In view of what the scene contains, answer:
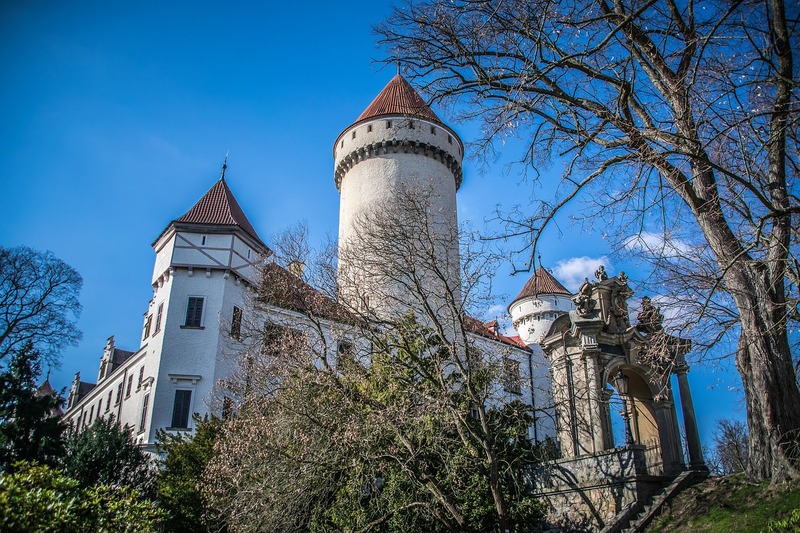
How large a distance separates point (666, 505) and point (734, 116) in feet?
30.2

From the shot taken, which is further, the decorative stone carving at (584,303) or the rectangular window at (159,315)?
the rectangular window at (159,315)

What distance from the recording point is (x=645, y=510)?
1334 centimetres

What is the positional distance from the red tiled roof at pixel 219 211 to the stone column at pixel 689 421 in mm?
19209

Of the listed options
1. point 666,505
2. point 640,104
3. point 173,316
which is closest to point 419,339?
point 666,505

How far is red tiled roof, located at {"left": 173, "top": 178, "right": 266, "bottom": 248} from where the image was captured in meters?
27.9

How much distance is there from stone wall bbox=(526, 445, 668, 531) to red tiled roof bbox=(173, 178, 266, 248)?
59.8 ft

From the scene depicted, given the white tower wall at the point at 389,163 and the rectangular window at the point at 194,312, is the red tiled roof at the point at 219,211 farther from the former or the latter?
the white tower wall at the point at 389,163

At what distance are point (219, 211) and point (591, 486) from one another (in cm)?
2094

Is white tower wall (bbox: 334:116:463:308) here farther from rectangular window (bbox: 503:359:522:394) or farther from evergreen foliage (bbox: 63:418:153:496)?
rectangular window (bbox: 503:359:522:394)

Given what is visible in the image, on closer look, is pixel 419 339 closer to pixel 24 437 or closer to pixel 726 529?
pixel 726 529

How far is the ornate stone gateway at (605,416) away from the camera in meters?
14.2

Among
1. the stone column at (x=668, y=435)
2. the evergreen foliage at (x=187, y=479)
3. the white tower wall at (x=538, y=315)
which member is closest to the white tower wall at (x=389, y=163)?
the evergreen foliage at (x=187, y=479)

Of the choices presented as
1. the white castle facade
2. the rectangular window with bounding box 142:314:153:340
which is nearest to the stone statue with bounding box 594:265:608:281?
the white castle facade

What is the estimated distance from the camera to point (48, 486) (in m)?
6.14
